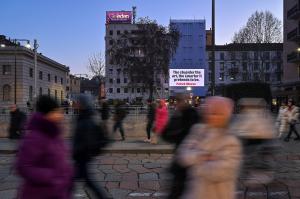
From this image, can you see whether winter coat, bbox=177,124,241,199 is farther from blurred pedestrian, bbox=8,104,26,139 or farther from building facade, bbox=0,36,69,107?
building facade, bbox=0,36,69,107

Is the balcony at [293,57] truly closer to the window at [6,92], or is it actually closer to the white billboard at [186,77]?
the white billboard at [186,77]

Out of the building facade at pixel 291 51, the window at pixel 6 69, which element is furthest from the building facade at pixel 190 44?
the window at pixel 6 69

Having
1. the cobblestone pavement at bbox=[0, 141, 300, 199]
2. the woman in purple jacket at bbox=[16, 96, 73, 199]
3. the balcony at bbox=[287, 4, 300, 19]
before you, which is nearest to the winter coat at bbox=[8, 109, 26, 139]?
the cobblestone pavement at bbox=[0, 141, 300, 199]

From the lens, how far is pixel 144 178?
31.8 feet

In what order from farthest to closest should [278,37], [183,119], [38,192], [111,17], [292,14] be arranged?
[111,17]
[278,37]
[292,14]
[183,119]
[38,192]

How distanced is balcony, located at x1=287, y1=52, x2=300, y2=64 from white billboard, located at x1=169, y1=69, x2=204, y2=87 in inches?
1307

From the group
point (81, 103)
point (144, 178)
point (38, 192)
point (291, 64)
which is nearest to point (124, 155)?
point (144, 178)

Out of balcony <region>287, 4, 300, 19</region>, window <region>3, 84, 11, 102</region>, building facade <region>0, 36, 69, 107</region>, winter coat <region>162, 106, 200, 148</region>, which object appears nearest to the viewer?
winter coat <region>162, 106, 200, 148</region>

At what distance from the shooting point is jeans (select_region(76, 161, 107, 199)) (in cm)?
629

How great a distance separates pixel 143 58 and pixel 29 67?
18.4 m

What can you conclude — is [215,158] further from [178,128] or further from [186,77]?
[186,77]

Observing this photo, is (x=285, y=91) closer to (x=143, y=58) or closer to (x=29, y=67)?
(x=143, y=58)

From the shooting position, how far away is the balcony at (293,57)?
5254 cm

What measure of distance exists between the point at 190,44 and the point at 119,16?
81238mm
